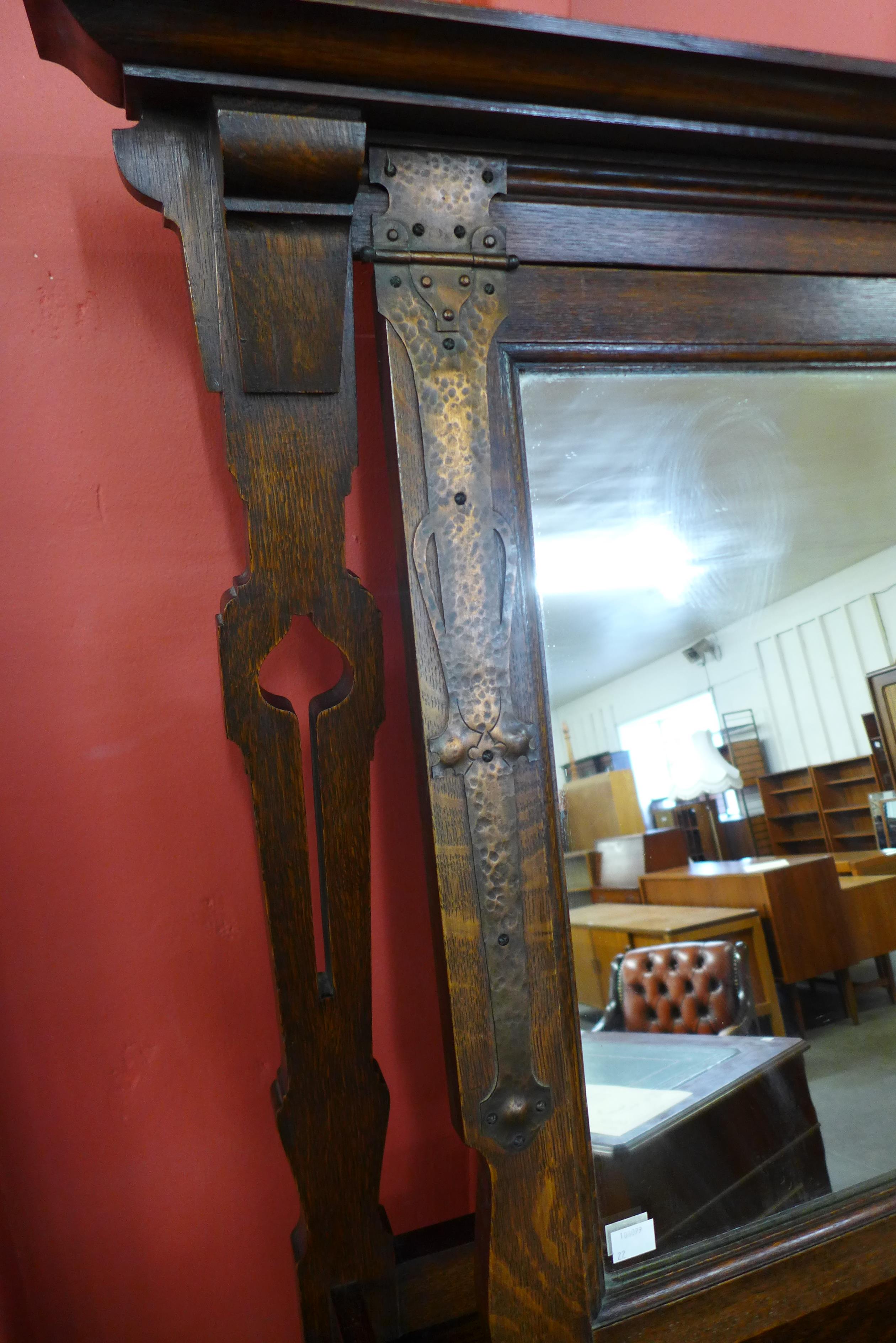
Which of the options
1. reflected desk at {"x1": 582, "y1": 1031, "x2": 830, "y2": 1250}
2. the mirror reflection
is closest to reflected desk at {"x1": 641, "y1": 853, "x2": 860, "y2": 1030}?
the mirror reflection

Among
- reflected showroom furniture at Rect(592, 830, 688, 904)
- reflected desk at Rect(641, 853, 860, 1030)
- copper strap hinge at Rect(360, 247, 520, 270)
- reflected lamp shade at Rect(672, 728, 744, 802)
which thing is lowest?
reflected desk at Rect(641, 853, 860, 1030)

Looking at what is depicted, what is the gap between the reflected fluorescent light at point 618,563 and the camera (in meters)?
1.07

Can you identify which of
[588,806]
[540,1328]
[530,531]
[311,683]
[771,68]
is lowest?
[540,1328]

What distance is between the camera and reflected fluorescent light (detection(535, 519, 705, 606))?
107 centimetres

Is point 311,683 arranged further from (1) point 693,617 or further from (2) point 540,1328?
(2) point 540,1328

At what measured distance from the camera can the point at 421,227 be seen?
1.00 meters

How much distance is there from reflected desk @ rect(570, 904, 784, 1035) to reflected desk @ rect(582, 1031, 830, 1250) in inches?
2.1

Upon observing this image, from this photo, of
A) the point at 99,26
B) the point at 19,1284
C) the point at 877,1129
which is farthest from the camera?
the point at 877,1129

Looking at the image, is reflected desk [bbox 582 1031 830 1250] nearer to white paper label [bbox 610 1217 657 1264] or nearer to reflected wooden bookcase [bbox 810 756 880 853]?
white paper label [bbox 610 1217 657 1264]

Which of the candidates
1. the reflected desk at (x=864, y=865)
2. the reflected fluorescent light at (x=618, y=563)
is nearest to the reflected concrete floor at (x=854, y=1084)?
the reflected desk at (x=864, y=865)

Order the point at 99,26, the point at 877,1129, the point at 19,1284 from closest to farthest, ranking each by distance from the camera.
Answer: the point at 99,26, the point at 19,1284, the point at 877,1129

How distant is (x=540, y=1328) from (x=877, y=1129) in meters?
0.51

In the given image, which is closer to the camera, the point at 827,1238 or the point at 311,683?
the point at 827,1238

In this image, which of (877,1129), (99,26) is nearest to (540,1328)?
(877,1129)
